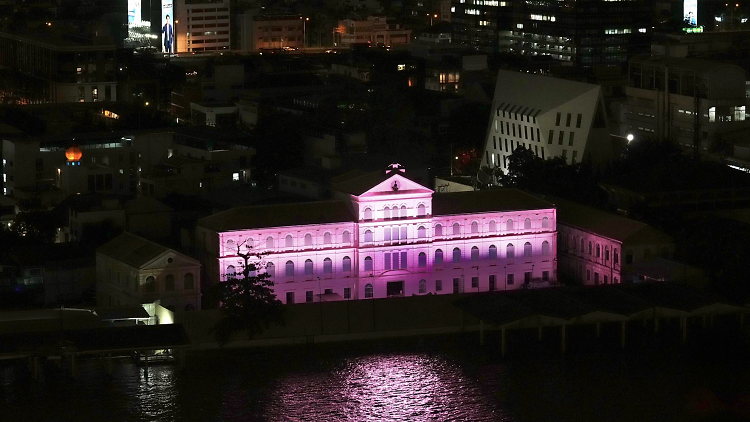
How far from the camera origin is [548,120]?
61.4m

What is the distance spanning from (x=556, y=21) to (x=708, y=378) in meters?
62.0

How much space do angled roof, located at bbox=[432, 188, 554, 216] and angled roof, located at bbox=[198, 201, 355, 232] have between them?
9.76 ft

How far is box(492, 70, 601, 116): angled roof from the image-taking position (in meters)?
60.8

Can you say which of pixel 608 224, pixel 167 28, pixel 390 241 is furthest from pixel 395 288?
pixel 167 28

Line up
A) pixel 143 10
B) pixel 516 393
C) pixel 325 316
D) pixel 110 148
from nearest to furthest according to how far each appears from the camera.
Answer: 1. pixel 516 393
2. pixel 325 316
3. pixel 110 148
4. pixel 143 10

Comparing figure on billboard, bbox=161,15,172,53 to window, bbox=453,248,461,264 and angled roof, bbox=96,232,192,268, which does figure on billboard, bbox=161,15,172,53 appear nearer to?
angled roof, bbox=96,232,192,268

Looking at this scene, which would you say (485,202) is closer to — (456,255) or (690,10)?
(456,255)

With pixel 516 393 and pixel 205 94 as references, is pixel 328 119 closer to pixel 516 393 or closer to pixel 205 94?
pixel 205 94

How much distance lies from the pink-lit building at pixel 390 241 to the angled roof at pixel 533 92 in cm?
1202

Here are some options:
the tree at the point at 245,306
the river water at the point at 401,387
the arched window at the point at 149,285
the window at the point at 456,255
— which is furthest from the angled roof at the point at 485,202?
the arched window at the point at 149,285

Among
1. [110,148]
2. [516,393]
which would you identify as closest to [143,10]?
[110,148]

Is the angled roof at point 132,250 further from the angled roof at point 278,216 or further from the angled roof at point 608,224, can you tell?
the angled roof at point 608,224

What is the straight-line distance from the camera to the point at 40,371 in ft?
135

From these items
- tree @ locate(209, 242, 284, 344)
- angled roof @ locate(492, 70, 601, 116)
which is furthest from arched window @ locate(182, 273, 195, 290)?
angled roof @ locate(492, 70, 601, 116)
